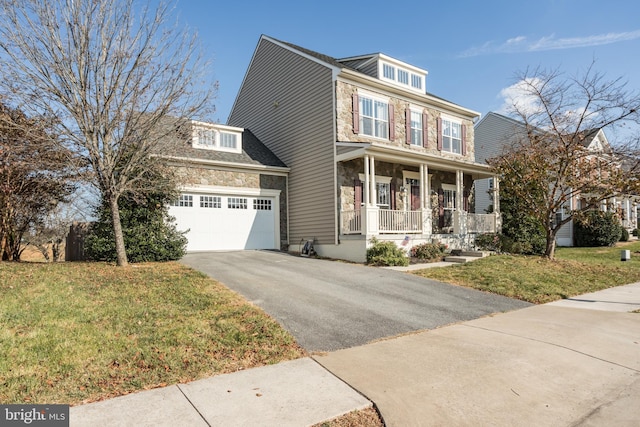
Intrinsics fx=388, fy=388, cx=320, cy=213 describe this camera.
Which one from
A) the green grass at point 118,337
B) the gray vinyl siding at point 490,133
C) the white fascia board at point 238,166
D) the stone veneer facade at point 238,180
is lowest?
the green grass at point 118,337

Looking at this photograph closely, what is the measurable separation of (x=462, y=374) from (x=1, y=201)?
12.6m

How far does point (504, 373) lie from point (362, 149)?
381 inches

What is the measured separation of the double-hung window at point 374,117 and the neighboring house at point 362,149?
0.04 metres

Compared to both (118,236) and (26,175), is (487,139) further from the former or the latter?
(26,175)

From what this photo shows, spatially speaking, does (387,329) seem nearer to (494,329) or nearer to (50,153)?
(494,329)

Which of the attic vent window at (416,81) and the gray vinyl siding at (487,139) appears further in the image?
the gray vinyl siding at (487,139)

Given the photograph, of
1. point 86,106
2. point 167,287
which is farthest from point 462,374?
point 86,106

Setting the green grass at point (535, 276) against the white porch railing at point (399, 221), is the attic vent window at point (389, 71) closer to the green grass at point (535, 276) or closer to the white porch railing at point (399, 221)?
the white porch railing at point (399, 221)

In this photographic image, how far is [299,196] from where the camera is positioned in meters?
16.2

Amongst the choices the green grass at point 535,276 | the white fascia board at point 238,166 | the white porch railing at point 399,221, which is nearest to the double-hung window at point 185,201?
the white fascia board at point 238,166

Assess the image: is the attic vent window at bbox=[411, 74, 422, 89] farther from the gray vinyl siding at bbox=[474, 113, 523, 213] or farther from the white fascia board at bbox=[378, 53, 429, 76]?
the gray vinyl siding at bbox=[474, 113, 523, 213]

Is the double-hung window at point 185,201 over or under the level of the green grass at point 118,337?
over

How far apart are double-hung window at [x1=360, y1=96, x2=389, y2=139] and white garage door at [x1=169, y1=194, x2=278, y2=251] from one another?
4961mm

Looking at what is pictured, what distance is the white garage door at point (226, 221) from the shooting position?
14.6m
